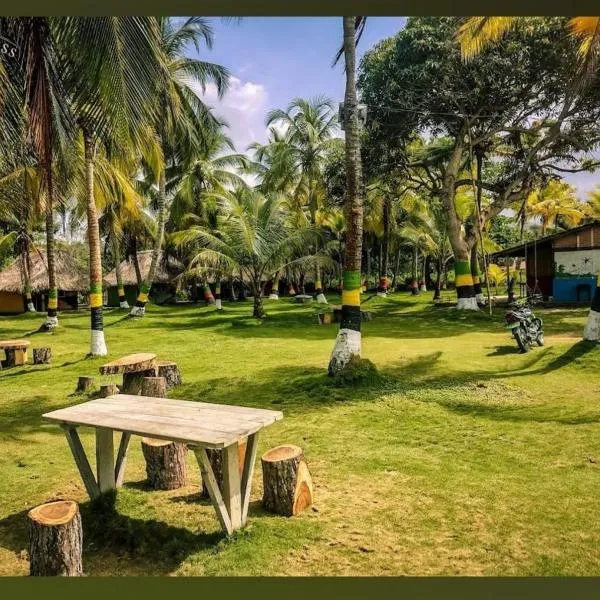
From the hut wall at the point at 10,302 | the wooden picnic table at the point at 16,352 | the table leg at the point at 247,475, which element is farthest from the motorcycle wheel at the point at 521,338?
the hut wall at the point at 10,302

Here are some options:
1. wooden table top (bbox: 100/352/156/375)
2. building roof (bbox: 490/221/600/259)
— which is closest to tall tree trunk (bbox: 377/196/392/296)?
building roof (bbox: 490/221/600/259)

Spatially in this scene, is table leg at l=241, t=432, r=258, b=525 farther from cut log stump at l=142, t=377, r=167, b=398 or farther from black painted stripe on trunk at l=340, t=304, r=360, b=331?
black painted stripe on trunk at l=340, t=304, r=360, b=331

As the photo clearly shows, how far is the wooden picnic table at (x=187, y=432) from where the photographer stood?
2432 mm

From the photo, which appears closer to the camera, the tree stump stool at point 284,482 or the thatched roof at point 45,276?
the tree stump stool at point 284,482

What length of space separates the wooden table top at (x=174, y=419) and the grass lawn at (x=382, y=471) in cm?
58

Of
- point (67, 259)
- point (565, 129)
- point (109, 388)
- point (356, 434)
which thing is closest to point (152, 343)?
point (109, 388)

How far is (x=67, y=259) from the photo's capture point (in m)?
19.6

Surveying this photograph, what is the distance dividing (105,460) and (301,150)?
47.0ft

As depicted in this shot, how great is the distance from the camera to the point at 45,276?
18.3 metres

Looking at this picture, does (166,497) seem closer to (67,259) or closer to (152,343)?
(152,343)

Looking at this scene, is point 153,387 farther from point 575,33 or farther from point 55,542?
point 575,33

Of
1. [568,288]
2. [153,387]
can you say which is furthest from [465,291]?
[153,387]

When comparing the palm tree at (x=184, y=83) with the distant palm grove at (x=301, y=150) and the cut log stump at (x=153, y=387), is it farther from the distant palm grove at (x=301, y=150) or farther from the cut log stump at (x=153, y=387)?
the cut log stump at (x=153, y=387)

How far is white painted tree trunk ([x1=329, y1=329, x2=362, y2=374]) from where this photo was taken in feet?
18.5
